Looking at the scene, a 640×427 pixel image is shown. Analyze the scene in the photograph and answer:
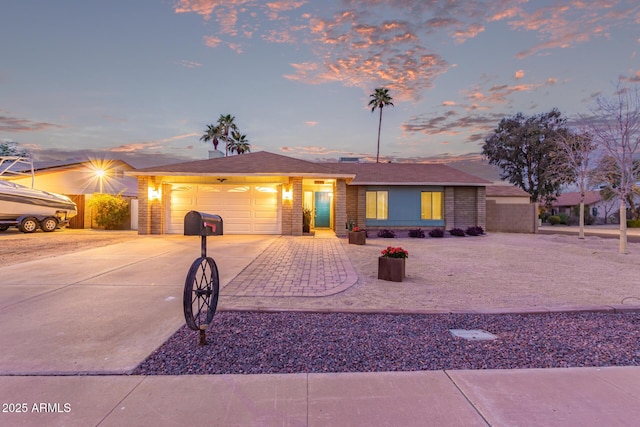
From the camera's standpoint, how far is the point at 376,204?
58.2 ft

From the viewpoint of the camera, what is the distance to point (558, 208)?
45.7 metres

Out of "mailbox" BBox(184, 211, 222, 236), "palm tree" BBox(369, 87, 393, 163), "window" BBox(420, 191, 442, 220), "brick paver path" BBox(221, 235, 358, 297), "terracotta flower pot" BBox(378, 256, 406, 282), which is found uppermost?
"palm tree" BBox(369, 87, 393, 163)

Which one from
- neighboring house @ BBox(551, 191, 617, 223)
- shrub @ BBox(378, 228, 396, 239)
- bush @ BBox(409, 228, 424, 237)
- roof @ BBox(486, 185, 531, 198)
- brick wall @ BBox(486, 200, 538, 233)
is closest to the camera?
shrub @ BBox(378, 228, 396, 239)

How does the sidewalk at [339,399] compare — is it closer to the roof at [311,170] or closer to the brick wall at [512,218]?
the roof at [311,170]

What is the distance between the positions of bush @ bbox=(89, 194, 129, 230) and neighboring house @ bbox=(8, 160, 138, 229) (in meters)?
0.77

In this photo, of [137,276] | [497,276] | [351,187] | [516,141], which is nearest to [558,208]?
[516,141]

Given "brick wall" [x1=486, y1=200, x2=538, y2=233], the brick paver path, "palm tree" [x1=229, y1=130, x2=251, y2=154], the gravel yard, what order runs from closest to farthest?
the gravel yard
the brick paver path
"brick wall" [x1=486, y1=200, x2=538, y2=233]
"palm tree" [x1=229, y1=130, x2=251, y2=154]

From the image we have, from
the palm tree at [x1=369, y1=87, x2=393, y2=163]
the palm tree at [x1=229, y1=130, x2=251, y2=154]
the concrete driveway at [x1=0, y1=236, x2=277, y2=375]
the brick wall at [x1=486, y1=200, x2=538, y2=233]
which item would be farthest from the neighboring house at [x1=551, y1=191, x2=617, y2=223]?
the concrete driveway at [x1=0, y1=236, x2=277, y2=375]

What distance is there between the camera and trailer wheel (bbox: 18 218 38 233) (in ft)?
50.4

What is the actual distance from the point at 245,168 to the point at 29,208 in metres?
11.2

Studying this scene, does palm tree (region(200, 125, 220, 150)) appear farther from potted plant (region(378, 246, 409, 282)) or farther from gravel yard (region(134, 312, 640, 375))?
gravel yard (region(134, 312, 640, 375))

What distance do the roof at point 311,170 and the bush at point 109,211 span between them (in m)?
4.90

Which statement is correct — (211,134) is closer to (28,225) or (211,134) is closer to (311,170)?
(28,225)

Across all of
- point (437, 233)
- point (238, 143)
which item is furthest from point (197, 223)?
point (238, 143)
